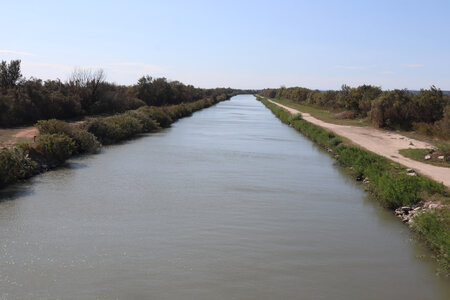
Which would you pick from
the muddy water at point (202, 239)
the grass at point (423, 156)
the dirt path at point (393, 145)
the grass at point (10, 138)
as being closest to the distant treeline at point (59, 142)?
the muddy water at point (202, 239)

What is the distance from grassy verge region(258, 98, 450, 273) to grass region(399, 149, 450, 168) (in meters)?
2.26

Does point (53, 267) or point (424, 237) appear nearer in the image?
point (53, 267)

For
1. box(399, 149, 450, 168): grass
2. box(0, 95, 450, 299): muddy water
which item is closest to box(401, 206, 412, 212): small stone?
box(0, 95, 450, 299): muddy water

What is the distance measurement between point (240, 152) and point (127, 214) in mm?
13859

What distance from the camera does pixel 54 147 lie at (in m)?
19.7

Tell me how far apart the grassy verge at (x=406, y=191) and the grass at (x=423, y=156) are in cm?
226

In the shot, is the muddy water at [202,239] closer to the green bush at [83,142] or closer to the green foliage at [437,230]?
the green foliage at [437,230]

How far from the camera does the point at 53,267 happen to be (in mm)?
8859

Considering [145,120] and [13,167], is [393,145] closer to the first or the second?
[145,120]

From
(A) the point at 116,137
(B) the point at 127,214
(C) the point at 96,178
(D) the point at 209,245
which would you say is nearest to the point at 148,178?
(C) the point at 96,178

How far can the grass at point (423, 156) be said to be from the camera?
19859 mm

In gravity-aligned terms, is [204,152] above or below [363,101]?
below

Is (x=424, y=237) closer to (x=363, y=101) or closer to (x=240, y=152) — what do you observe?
(x=240, y=152)

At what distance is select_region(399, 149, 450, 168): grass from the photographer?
19859 mm
